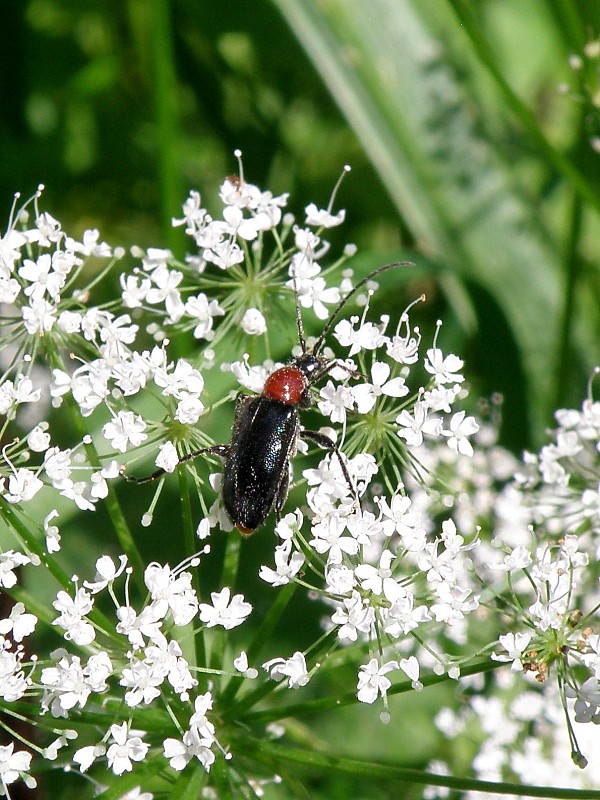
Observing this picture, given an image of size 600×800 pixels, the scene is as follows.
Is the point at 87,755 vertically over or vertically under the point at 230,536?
under

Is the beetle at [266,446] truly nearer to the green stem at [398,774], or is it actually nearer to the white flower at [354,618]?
the white flower at [354,618]

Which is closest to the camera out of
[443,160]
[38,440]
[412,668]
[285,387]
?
[412,668]

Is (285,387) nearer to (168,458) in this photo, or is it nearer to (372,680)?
(168,458)

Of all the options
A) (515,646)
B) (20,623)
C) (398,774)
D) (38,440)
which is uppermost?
(38,440)

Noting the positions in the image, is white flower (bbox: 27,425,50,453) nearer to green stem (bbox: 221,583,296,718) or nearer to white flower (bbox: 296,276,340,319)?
green stem (bbox: 221,583,296,718)

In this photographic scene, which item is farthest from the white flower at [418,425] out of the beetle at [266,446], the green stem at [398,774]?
the green stem at [398,774]

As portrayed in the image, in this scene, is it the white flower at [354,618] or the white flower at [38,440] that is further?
the white flower at [38,440]

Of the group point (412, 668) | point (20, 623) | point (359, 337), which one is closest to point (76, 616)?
point (20, 623)
